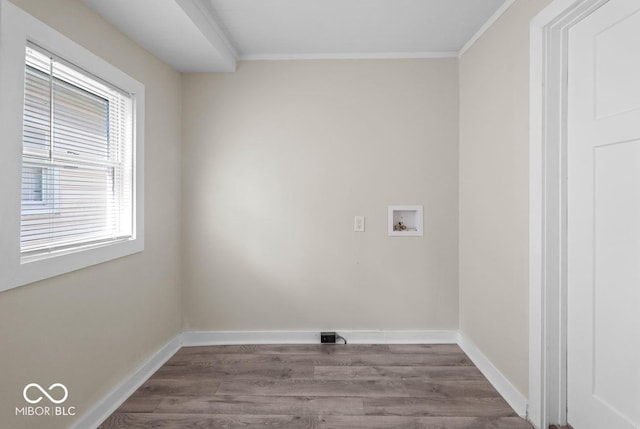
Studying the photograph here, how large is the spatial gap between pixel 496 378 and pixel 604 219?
129 cm

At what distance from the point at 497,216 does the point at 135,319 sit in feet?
8.24

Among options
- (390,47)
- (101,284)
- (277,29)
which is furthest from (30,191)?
(390,47)

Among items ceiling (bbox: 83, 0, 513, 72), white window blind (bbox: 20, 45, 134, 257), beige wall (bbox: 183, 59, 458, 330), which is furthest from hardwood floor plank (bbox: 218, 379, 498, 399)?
ceiling (bbox: 83, 0, 513, 72)

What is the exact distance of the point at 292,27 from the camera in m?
2.48

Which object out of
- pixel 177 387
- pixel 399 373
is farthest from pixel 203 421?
pixel 399 373

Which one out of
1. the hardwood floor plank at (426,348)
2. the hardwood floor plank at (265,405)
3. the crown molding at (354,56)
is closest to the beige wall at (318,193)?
the crown molding at (354,56)

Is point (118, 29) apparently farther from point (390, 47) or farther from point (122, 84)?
point (390, 47)

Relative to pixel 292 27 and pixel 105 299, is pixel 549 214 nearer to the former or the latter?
pixel 292 27

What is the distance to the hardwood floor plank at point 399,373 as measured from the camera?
243 centimetres

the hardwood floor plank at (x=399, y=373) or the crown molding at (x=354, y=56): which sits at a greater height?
the crown molding at (x=354, y=56)

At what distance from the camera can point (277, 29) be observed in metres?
2.52

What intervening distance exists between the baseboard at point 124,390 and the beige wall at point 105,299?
41 millimetres

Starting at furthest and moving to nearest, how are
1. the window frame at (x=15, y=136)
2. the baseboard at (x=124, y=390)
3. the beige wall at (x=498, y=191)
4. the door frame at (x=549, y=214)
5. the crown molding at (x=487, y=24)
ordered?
1. the crown molding at (x=487, y=24)
2. the beige wall at (x=498, y=191)
3. the baseboard at (x=124, y=390)
4. the door frame at (x=549, y=214)
5. the window frame at (x=15, y=136)

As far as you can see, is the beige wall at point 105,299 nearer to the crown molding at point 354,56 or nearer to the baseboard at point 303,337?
the baseboard at point 303,337
